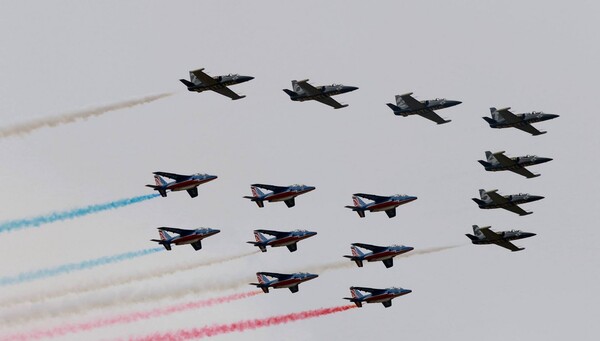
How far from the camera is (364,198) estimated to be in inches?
5802

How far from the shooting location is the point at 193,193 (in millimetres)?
139750

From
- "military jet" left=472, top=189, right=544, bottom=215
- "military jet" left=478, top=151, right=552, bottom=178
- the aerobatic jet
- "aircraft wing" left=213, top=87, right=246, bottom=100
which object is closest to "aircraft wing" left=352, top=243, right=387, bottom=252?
"military jet" left=472, top=189, right=544, bottom=215

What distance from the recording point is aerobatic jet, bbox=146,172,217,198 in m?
138

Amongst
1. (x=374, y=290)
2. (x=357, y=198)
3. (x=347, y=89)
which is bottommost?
(x=374, y=290)

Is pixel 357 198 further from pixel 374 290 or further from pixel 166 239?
pixel 166 239

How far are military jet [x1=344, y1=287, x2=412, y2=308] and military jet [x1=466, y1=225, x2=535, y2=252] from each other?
30.0ft

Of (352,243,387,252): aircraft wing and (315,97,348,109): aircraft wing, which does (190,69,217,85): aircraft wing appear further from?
(352,243,387,252): aircraft wing

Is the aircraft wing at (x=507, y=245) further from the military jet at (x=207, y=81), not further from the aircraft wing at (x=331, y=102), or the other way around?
the military jet at (x=207, y=81)

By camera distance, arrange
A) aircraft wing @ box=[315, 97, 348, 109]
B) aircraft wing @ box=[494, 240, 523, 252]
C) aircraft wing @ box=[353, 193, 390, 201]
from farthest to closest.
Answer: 1. aircraft wing @ box=[494, 240, 523, 252]
2. aircraft wing @ box=[353, 193, 390, 201]
3. aircraft wing @ box=[315, 97, 348, 109]

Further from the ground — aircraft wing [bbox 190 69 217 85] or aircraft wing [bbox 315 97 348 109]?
aircraft wing [bbox 190 69 217 85]

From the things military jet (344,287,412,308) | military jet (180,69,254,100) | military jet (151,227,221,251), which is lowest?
military jet (344,287,412,308)

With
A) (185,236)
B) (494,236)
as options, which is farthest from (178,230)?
(494,236)

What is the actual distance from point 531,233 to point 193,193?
35965mm

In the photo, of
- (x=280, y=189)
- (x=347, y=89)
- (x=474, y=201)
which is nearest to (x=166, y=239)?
(x=280, y=189)
